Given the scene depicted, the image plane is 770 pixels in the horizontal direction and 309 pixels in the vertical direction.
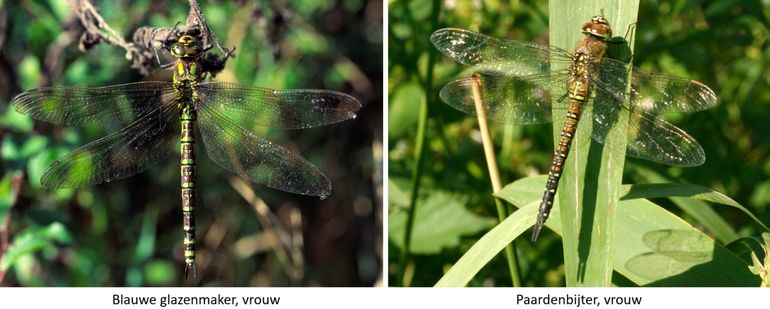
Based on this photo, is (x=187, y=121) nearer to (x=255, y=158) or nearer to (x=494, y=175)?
(x=255, y=158)

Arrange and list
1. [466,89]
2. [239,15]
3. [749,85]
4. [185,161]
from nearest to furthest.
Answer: [466,89]
[185,161]
[239,15]
[749,85]

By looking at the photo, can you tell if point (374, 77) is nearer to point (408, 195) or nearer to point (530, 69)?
point (408, 195)

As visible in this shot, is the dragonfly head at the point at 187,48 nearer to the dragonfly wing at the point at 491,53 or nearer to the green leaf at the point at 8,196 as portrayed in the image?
the dragonfly wing at the point at 491,53

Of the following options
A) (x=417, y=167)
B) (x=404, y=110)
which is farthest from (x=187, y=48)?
(x=404, y=110)

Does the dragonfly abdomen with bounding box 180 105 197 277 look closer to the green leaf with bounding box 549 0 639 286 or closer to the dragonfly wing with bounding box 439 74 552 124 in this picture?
the dragonfly wing with bounding box 439 74 552 124

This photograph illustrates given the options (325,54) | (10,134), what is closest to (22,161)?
(10,134)

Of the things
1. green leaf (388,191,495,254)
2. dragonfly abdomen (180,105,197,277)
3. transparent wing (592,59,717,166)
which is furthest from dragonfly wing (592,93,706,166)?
dragonfly abdomen (180,105,197,277)
